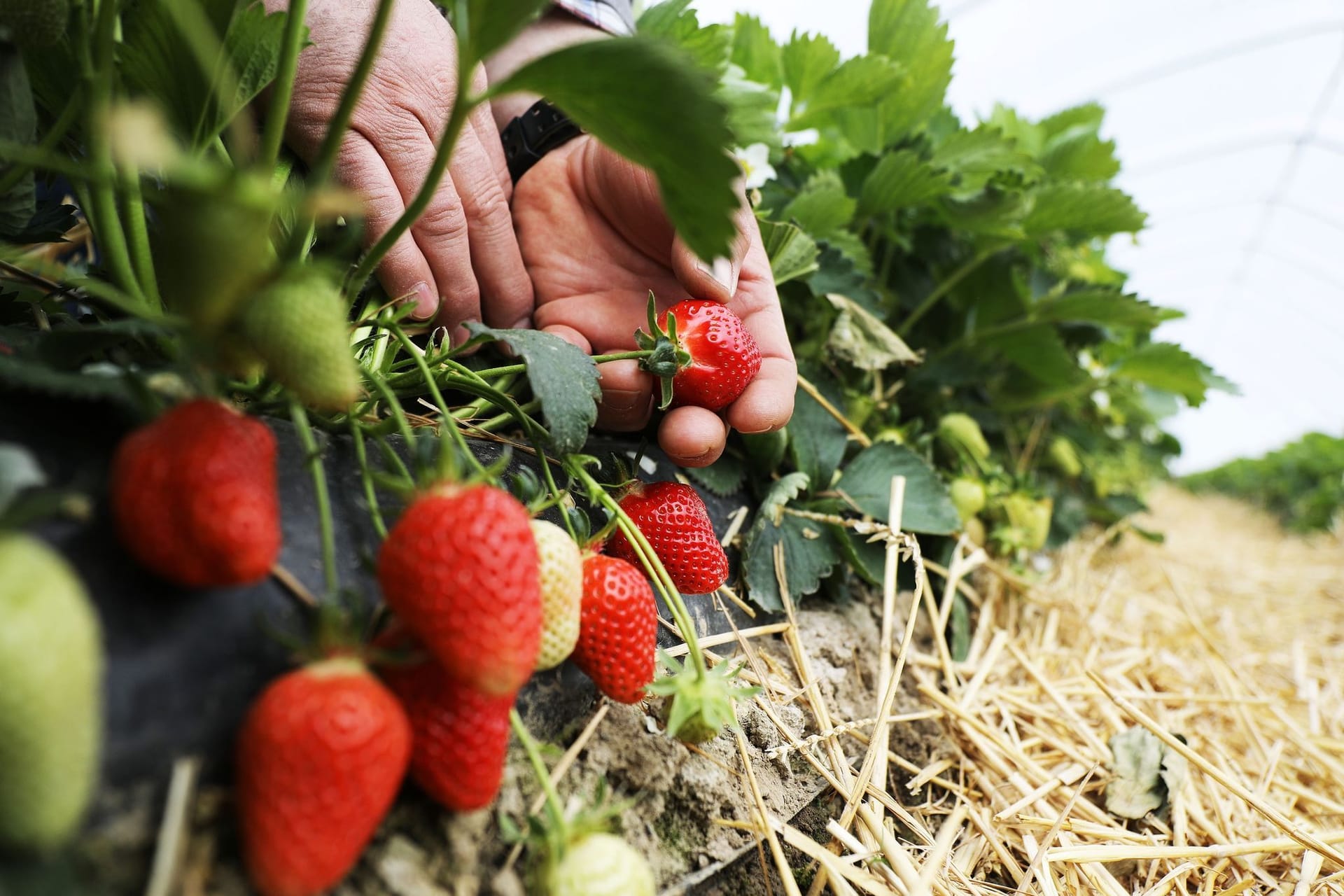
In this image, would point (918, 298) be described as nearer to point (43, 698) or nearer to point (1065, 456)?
point (1065, 456)

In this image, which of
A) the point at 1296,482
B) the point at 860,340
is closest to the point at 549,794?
the point at 860,340

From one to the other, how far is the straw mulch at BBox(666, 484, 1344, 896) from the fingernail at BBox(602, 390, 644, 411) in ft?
0.81

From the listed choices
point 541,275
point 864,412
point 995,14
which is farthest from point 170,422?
point 995,14

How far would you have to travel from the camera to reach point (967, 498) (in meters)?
1.27

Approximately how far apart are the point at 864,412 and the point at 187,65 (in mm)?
918

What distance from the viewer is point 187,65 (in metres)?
0.57

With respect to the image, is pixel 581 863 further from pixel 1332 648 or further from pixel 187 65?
pixel 1332 648

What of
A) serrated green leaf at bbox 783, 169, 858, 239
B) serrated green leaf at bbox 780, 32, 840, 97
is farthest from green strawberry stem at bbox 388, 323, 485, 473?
serrated green leaf at bbox 780, 32, 840, 97

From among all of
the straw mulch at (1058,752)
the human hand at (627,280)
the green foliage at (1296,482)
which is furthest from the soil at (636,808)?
the green foliage at (1296,482)

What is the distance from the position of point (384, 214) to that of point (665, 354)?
312 mm

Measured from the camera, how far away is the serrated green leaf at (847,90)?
1187 mm

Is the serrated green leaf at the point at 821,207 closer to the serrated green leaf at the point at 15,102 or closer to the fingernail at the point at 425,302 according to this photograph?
the fingernail at the point at 425,302

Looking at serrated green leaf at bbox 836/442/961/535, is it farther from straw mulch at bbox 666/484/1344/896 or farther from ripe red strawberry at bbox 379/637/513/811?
ripe red strawberry at bbox 379/637/513/811

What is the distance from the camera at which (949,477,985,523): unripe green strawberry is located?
50.1 inches
